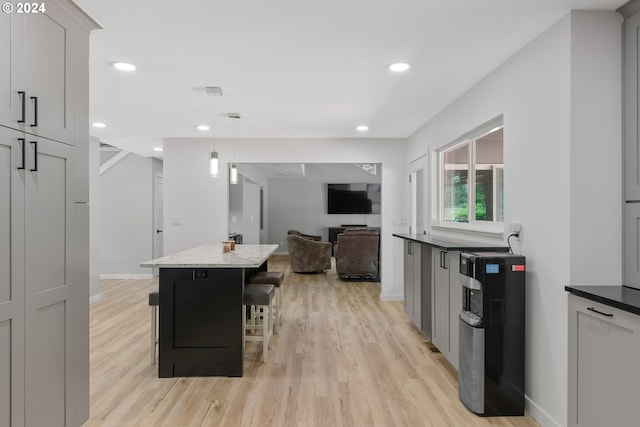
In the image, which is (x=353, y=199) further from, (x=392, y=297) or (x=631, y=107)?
(x=631, y=107)

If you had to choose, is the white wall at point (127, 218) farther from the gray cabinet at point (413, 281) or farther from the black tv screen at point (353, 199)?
the black tv screen at point (353, 199)

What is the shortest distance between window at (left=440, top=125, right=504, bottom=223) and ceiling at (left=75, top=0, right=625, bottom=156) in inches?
20.4

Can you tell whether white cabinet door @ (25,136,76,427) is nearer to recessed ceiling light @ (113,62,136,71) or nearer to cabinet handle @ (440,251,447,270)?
recessed ceiling light @ (113,62,136,71)

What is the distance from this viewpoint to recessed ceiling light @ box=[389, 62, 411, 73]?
2.96 meters

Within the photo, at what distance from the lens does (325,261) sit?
8266 millimetres

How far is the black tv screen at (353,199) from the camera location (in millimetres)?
11719

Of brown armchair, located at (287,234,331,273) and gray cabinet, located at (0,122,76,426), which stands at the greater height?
gray cabinet, located at (0,122,76,426)

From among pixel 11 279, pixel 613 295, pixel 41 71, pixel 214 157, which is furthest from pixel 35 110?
pixel 613 295

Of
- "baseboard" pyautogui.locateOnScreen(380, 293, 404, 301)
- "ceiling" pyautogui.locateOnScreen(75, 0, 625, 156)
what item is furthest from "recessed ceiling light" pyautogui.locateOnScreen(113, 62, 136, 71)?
"baseboard" pyautogui.locateOnScreen(380, 293, 404, 301)

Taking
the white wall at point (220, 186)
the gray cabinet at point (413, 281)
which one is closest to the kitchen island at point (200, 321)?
the gray cabinet at point (413, 281)

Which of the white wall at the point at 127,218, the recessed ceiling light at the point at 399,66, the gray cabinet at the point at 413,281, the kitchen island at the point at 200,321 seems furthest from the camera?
the white wall at the point at 127,218

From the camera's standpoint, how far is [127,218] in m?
7.44

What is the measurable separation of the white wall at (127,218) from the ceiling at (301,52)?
2975mm

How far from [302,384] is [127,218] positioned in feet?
18.9
